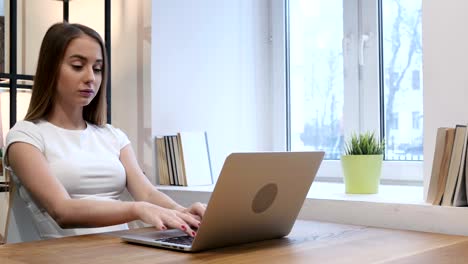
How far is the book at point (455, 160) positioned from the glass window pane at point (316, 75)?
0.87 m

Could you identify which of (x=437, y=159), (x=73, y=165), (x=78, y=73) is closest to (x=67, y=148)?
(x=73, y=165)

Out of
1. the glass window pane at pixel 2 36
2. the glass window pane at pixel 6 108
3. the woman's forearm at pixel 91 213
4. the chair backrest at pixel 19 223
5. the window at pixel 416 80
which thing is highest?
the glass window pane at pixel 2 36

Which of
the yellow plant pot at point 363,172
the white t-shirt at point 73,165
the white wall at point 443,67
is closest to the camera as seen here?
the white wall at point 443,67

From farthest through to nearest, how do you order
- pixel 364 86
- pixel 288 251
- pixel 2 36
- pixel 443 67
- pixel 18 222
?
pixel 364 86 → pixel 2 36 → pixel 18 222 → pixel 443 67 → pixel 288 251

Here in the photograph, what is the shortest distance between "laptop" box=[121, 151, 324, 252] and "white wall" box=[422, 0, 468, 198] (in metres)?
0.44

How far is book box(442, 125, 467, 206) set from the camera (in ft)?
4.64

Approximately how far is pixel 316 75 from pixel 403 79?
0.40m

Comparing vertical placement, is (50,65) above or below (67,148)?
above

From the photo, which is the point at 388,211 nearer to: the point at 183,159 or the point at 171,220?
the point at 171,220

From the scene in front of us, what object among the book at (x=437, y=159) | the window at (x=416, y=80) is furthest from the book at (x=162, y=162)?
the book at (x=437, y=159)

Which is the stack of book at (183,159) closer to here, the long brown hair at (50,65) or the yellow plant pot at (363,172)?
the long brown hair at (50,65)

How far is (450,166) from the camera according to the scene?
1439 mm

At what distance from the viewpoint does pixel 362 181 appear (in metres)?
1.80

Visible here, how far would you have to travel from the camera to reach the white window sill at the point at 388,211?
145 cm
